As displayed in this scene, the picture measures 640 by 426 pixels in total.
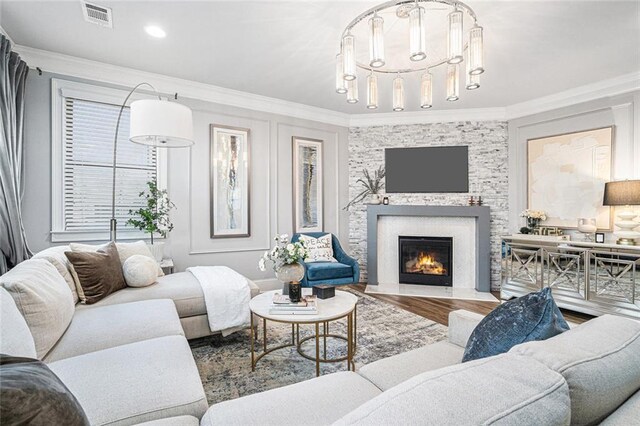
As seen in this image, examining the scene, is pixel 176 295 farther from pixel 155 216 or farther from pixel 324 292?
pixel 155 216

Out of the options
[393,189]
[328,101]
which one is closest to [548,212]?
[393,189]

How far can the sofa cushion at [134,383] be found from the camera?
106cm

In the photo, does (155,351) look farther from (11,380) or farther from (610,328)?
(610,328)

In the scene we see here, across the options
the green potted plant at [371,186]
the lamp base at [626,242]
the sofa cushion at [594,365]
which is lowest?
the sofa cushion at [594,365]

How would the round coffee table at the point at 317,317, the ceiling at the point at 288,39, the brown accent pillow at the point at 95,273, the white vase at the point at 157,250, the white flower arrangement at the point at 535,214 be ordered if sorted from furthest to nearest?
the white flower arrangement at the point at 535,214, the white vase at the point at 157,250, the ceiling at the point at 288,39, the brown accent pillow at the point at 95,273, the round coffee table at the point at 317,317

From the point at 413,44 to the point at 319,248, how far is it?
289 centimetres

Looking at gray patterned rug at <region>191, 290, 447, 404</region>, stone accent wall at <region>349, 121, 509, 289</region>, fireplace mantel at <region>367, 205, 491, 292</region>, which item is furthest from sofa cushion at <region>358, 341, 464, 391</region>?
stone accent wall at <region>349, 121, 509, 289</region>

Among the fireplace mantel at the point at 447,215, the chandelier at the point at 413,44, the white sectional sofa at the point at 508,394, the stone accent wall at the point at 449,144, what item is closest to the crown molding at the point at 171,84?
the stone accent wall at the point at 449,144

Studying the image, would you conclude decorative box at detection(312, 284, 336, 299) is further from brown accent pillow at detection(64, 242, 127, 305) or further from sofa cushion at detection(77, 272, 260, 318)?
brown accent pillow at detection(64, 242, 127, 305)

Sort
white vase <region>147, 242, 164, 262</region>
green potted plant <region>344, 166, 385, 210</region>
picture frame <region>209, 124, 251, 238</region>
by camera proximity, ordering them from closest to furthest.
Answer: white vase <region>147, 242, 164, 262</region>, picture frame <region>209, 124, 251, 238</region>, green potted plant <region>344, 166, 385, 210</region>

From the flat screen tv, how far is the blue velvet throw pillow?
A: 12.6ft

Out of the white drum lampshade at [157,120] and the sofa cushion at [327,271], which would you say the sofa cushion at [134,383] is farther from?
the sofa cushion at [327,271]

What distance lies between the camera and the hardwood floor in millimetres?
3367

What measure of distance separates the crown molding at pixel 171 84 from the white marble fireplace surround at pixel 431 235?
1.89 metres
